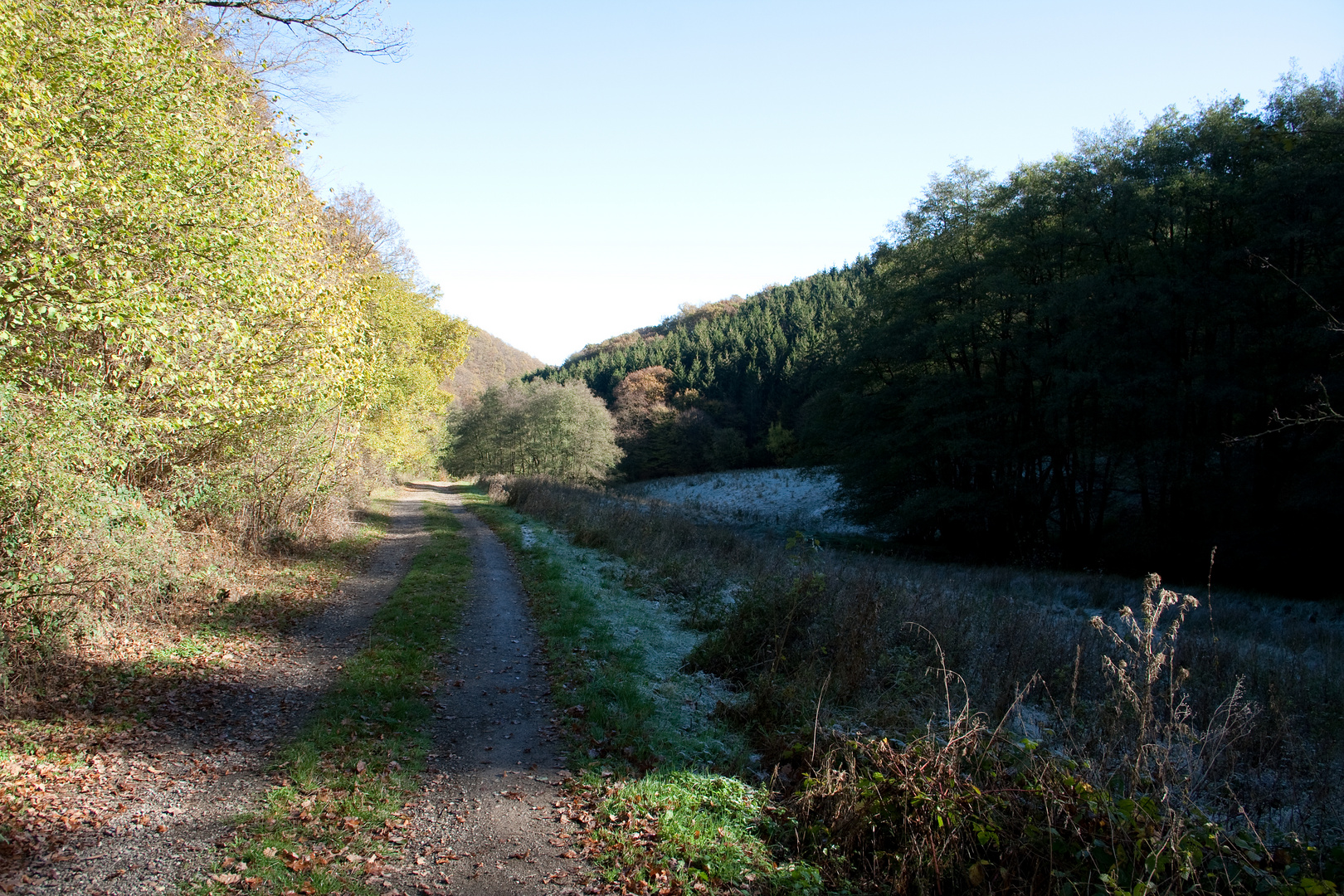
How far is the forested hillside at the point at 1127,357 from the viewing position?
57.2 ft

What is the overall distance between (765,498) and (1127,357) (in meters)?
26.7

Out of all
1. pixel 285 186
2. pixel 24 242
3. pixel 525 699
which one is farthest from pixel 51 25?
pixel 525 699

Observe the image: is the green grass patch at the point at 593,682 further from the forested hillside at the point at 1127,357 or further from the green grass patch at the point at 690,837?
the forested hillside at the point at 1127,357

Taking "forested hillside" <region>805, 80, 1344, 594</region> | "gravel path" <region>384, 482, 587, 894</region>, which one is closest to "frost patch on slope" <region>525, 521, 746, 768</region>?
"gravel path" <region>384, 482, 587, 894</region>

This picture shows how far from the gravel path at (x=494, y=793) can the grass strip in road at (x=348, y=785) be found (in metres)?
0.21

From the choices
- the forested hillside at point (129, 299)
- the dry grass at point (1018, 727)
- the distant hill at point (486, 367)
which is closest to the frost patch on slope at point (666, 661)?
the dry grass at point (1018, 727)

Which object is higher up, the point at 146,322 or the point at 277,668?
the point at 146,322

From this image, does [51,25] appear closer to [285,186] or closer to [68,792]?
[285,186]

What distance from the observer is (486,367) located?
109 m

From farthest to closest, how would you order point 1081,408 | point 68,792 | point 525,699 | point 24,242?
point 1081,408
point 525,699
point 24,242
point 68,792

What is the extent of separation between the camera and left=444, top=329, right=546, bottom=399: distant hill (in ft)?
251

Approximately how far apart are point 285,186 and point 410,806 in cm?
938

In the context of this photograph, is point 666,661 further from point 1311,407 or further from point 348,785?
point 1311,407

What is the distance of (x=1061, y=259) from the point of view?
941 inches
